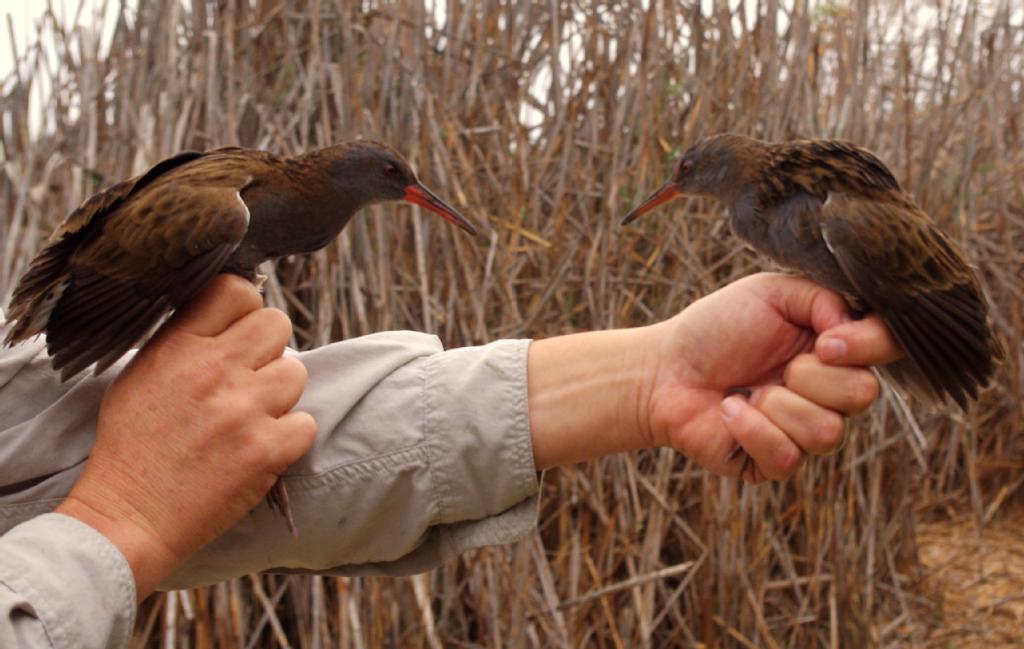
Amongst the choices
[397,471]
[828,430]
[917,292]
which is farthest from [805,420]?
[397,471]

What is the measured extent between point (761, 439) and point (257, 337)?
30.1 inches

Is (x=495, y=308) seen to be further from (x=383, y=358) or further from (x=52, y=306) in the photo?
(x=52, y=306)

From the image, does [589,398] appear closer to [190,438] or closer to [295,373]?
[295,373]

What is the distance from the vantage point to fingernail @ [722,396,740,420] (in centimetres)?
153

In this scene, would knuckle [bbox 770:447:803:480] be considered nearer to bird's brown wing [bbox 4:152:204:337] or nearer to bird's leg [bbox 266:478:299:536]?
bird's leg [bbox 266:478:299:536]

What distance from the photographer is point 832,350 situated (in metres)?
1.46

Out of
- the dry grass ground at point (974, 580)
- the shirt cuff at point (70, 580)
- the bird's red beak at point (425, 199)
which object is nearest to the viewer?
the shirt cuff at point (70, 580)

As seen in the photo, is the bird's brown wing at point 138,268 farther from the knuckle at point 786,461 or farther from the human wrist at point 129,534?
the knuckle at point 786,461

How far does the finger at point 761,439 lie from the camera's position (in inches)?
59.2

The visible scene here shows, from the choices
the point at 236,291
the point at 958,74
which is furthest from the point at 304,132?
the point at 958,74

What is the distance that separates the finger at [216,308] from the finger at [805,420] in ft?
2.65

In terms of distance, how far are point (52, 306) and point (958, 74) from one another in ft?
12.0

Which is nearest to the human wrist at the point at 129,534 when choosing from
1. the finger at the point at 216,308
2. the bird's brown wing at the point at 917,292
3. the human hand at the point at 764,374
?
the finger at the point at 216,308

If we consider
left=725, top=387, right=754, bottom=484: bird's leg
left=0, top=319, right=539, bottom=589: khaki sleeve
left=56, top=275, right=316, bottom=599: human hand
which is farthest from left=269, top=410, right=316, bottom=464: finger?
left=725, top=387, right=754, bottom=484: bird's leg
